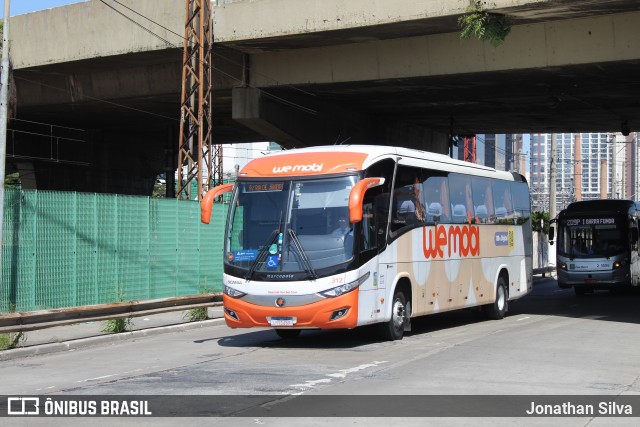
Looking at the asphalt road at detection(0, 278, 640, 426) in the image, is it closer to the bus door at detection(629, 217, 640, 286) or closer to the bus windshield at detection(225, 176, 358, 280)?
the bus windshield at detection(225, 176, 358, 280)

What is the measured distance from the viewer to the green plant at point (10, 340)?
15.0m

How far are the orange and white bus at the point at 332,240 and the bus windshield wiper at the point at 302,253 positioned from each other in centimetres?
2

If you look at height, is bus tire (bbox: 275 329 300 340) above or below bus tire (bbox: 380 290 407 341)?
below

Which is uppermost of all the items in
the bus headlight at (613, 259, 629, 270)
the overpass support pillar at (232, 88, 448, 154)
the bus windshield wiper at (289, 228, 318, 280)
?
the overpass support pillar at (232, 88, 448, 154)

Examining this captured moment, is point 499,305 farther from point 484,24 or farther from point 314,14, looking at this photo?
point 314,14

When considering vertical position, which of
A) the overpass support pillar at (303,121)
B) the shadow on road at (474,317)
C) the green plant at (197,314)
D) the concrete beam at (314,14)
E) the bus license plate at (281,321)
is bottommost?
the shadow on road at (474,317)

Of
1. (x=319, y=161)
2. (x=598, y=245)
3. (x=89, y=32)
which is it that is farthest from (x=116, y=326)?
(x=598, y=245)

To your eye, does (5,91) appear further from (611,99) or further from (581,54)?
(611,99)

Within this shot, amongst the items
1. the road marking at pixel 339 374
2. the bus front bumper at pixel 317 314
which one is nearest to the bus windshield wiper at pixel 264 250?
the bus front bumper at pixel 317 314

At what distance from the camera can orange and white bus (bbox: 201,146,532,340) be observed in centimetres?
1470

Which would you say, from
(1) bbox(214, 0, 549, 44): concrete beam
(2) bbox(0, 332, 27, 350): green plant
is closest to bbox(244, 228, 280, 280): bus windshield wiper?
(2) bbox(0, 332, 27, 350): green plant

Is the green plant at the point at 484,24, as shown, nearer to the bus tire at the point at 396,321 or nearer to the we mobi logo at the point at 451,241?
the we mobi logo at the point at 451,241

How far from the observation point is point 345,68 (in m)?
28.4

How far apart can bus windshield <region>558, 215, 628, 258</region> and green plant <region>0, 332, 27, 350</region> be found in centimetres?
2208
